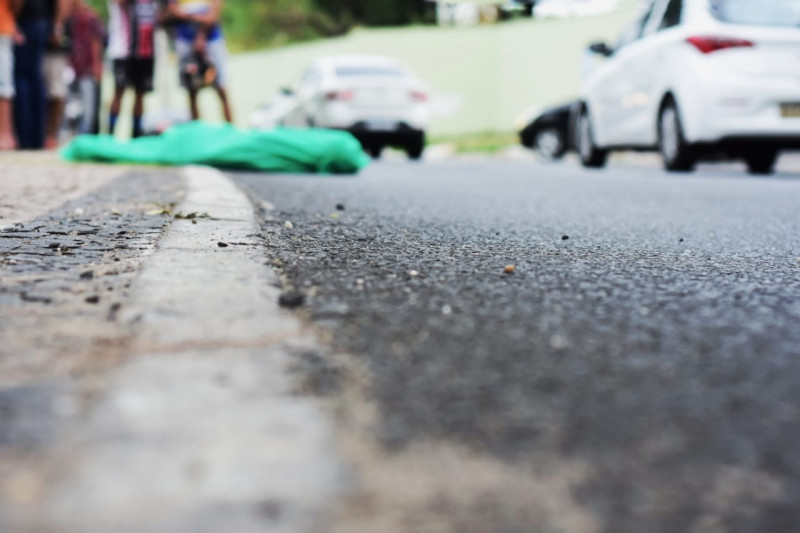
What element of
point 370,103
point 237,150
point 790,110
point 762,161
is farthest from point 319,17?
point 237,150

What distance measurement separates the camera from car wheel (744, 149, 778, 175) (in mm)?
9388

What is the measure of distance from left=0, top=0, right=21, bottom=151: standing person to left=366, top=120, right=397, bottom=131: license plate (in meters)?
5.78

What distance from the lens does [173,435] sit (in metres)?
1.20

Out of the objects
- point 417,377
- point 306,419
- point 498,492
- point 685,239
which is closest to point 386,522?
point 498,492

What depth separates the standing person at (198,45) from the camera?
921cm

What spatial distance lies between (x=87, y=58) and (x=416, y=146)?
451cm

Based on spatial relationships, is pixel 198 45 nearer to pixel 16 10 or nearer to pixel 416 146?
pixel 16 10

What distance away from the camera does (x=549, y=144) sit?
13.8m

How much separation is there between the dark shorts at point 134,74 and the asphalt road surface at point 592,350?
6350mm

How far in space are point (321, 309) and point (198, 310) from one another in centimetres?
24

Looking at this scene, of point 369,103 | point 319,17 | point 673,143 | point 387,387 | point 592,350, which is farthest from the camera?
point 319,17

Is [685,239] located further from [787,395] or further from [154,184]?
[154,184]

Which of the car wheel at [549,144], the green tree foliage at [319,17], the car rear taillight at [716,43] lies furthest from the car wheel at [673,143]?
the green tree foliage at [319,17]

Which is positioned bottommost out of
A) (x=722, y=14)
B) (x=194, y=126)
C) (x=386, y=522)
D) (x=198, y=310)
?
(x=386, y=522)
